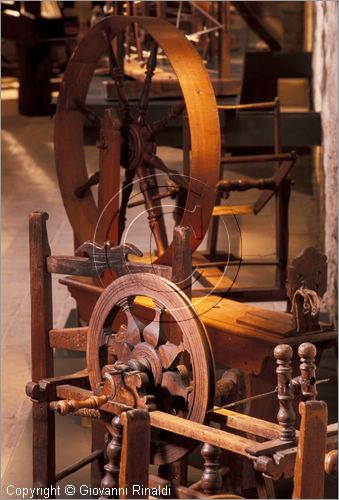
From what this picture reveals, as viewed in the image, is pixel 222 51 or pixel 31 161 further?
pixel 31 161

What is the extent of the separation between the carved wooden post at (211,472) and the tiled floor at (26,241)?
1235mm

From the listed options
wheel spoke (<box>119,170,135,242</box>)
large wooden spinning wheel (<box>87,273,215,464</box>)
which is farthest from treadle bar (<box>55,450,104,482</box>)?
wheel spoke (<box>119,170,135,242</box>)

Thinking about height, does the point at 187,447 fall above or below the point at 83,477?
above

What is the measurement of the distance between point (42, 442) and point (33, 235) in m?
0.56

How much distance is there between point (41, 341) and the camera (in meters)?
3.12

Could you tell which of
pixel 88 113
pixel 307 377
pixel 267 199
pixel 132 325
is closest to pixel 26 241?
pixel 267 199

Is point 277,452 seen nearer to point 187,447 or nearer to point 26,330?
point 187,447

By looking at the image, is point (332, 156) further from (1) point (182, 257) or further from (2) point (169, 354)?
(2) point (169, 354)

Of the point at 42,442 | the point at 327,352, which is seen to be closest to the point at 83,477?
the point at 42,442

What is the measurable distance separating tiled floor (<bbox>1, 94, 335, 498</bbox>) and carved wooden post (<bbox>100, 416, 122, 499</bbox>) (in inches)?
49.0

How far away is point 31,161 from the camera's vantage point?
1033cm

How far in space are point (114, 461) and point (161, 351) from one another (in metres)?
0.33

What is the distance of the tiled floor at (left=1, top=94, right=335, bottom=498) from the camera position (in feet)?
13.2

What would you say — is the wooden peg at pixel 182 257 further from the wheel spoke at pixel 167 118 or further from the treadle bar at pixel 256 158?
the treadle bar at pixel 256 158
